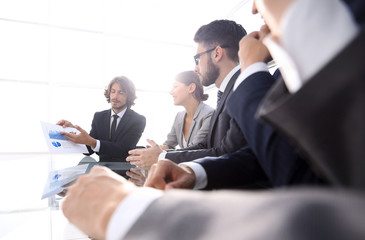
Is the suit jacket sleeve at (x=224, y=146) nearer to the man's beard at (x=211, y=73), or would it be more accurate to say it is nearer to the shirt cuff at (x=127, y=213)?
the man's beard at (x=211, y=73)

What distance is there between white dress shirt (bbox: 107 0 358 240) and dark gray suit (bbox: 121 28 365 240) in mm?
34

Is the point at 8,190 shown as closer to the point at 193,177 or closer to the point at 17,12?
the point at 193,177

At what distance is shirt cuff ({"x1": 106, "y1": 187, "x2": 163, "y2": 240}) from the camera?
19 cm

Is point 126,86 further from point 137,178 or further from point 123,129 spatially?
point 137,178

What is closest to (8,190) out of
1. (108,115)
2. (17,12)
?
(108,115)

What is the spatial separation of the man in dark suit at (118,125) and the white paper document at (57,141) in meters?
0.47

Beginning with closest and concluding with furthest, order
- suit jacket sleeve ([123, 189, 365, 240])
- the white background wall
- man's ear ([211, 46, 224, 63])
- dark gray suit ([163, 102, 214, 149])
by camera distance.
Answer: suit jacket sleeve ([123, 189, 365, 240]) → man's ear ([211, 46, 224, 63]) → dark gray suit ([163, 102, 214, 149]) → the white background wall

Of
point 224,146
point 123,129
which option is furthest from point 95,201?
point 123,129

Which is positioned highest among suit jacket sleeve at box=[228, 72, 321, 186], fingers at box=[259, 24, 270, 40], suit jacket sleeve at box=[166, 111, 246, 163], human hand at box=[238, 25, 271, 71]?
fingers at box=[259, 24, 270, 40]

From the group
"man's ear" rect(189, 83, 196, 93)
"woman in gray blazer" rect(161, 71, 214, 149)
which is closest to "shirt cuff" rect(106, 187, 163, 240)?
"woman in gray blazer" rect(161, 71, 214, 149)

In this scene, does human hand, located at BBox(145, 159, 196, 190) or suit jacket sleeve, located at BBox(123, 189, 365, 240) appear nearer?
suit jacket sleeve, located at BBox(123, 189, 365, 240)

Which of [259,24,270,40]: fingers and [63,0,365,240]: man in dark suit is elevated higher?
[259,24,270,40]: fingers

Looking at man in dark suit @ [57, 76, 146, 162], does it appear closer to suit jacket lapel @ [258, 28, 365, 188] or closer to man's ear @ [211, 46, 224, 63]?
man's ear @ [211, 46, 224, 63]

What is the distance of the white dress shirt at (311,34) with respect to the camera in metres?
0.22
